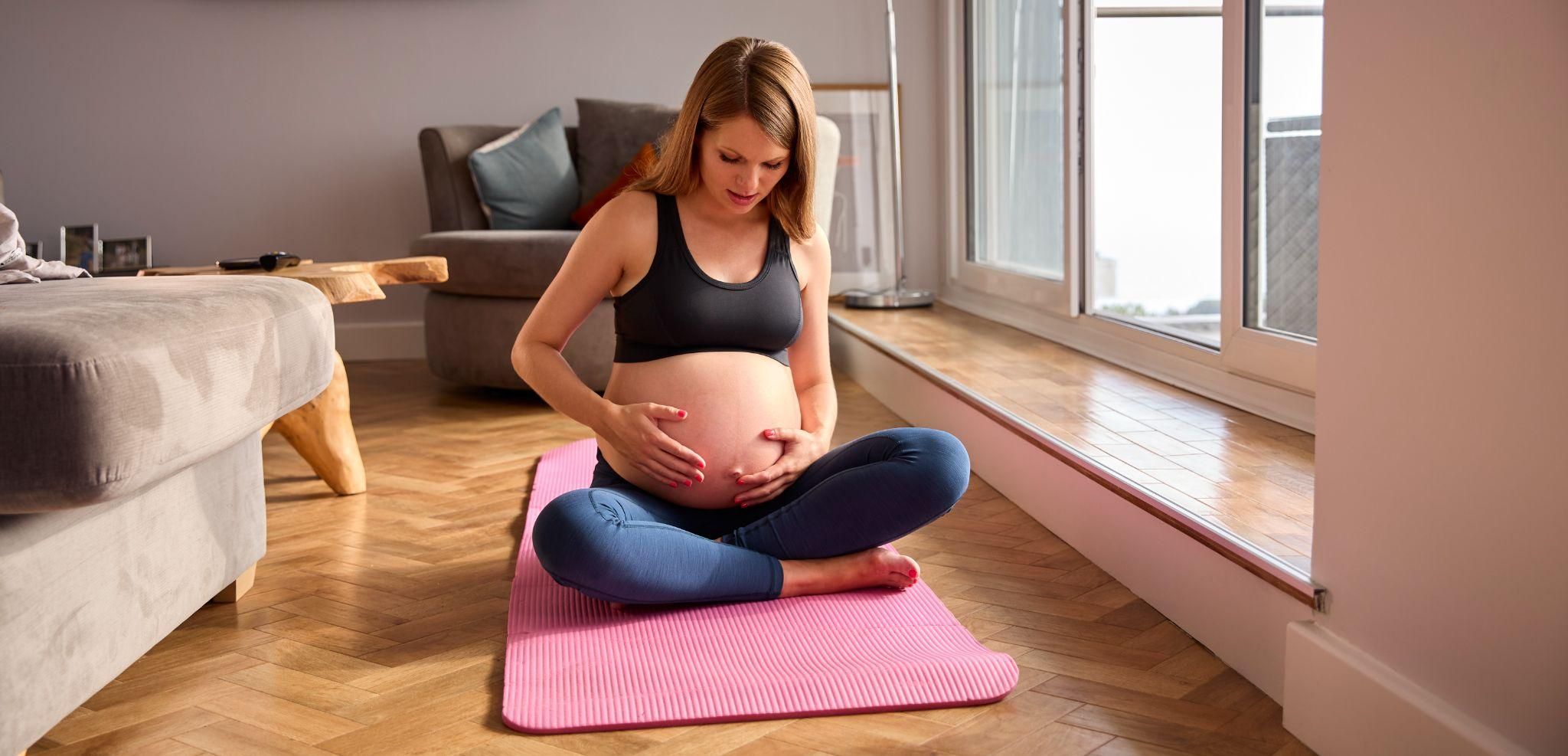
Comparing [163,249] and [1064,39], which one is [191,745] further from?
[163,249]

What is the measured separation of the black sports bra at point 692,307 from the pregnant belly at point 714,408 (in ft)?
0.07

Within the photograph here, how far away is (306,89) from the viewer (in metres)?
4.59

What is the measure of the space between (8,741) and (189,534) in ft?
1.48

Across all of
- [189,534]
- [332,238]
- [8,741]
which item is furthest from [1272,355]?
[332,238]

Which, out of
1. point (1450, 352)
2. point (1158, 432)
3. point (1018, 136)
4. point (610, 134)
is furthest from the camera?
point (610, 134)

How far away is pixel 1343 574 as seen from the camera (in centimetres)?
125

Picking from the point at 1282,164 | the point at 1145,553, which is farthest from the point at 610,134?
the point at 1145,553

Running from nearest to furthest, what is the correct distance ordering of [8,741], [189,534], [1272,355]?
[8,741]
[189,534]
[1272,355]

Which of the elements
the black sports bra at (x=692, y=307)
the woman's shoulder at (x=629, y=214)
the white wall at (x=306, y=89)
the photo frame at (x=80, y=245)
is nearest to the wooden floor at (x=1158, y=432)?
the black sports bra at (x=692, y=307)

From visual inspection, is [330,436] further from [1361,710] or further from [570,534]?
[1361,710]

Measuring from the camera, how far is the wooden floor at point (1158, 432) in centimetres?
161

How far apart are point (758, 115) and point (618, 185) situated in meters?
2.49

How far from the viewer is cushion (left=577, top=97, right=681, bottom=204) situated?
4176 mm

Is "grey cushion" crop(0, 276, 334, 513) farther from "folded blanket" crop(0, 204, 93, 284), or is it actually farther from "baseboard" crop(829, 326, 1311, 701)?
"baseboard" crop(829, 326, 1311, 701)
